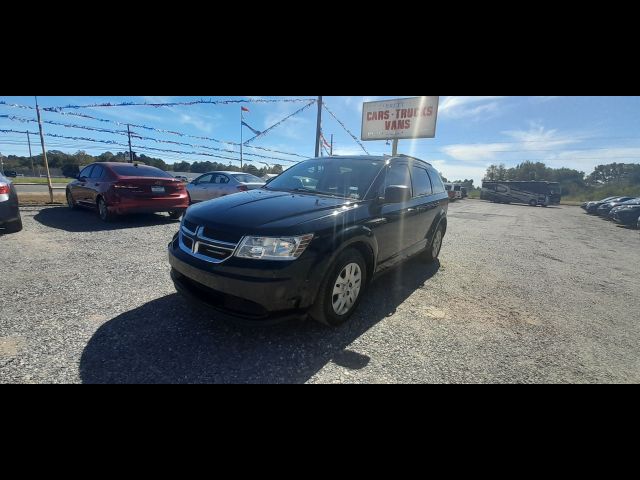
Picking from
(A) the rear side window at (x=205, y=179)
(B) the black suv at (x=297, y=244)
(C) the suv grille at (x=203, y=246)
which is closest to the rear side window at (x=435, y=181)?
(B) the black suv at (x=297, y=244)

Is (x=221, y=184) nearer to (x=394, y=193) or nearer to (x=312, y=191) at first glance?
(x=312, y=191)

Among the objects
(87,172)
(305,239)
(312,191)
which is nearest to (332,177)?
(312,191)

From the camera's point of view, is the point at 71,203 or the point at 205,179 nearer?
the point at 71,203

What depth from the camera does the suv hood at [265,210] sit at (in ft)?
7.80

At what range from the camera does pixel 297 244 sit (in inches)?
90.7

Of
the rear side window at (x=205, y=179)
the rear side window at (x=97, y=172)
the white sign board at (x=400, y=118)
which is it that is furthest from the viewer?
the white sign board at (x=400, y=118)

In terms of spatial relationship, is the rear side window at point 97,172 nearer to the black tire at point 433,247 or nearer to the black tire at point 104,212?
the black tire at point 104,212

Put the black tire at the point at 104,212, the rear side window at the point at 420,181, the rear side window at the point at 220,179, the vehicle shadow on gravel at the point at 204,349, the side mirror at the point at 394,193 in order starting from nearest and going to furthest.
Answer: the vehicle shadow on gravel at the point at 204,349 → the side mirror at the point at 394,193 → the rear side window at the point at 420,181 → the black tire at the point at 104,212 → the rear side window at the point at 220,179

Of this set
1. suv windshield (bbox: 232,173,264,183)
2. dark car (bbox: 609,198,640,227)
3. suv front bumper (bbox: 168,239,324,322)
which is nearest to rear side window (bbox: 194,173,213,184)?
suv windshield (bbox: 232,173,264,183)

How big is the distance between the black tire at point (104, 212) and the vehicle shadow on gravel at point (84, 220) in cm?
11

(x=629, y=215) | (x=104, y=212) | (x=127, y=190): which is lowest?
(x=629, y=215)

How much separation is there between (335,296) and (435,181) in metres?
3.55
